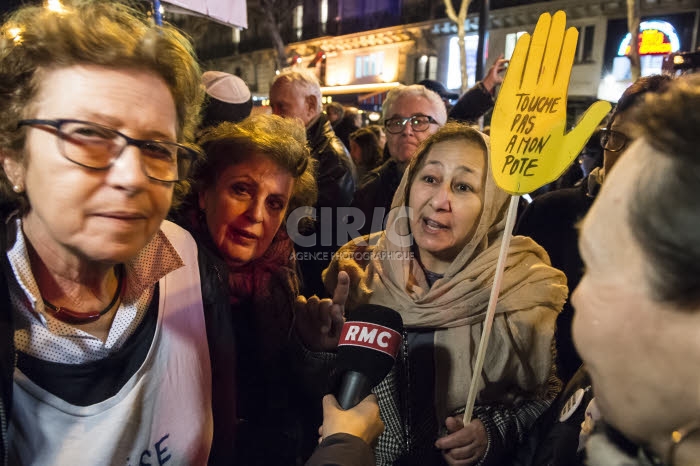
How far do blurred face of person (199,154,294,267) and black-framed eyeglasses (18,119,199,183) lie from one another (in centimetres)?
75

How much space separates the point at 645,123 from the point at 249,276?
163 centimetres

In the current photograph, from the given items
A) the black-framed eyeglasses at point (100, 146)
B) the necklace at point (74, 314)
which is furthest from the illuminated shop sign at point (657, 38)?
the necklace at point (74, 314)

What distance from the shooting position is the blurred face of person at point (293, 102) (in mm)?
3418

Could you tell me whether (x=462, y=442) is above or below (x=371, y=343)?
below

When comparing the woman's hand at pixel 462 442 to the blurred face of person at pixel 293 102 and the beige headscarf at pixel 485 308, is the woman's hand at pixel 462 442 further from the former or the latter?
the blurred face of person at pixel 293 102

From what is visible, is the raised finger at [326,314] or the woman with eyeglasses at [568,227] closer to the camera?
the woman with eyeglasses at [568,227]

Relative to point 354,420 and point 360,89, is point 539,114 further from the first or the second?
point 360,89

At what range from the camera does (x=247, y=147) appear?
76.0 inches

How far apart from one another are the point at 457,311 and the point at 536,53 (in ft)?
3.15

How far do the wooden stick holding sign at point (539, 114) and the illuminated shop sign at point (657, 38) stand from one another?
16.6m

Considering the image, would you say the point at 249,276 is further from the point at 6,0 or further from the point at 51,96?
the point at 6,0

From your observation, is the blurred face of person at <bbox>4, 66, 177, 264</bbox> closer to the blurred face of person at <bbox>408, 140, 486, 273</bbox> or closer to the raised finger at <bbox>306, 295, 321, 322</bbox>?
the raised finger at <bbox>306, 295, 321, 322</bbox>

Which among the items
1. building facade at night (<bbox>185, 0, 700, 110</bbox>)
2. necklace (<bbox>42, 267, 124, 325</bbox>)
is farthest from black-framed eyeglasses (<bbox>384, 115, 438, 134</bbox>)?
building facade at night (<bbox>185, 0, 700, 110</bbox>)

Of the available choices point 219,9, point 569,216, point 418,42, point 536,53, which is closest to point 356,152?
point 219,9
